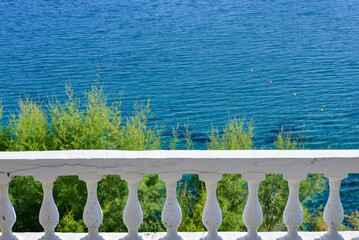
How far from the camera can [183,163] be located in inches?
85.0

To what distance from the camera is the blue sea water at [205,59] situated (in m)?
13.3

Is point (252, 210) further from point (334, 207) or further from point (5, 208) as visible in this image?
point (5, 208)

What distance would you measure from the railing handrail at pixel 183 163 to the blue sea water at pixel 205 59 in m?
7.13

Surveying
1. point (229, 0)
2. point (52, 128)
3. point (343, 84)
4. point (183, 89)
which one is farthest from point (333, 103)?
point (229, 0)

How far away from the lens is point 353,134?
12.4m

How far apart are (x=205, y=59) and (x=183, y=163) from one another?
610 inches

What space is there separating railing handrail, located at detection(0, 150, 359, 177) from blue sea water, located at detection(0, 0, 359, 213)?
23.4 ft

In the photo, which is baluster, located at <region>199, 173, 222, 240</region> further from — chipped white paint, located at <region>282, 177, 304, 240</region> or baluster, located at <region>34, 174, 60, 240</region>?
baluster, located at <region>34, 174, 60, 240</region>

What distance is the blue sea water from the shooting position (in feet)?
43.7

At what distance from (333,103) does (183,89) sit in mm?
4042

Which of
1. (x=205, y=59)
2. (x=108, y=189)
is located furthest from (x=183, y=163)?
(x=205, y=59)

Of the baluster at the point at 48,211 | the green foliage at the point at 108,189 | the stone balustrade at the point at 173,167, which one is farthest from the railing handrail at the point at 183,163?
the green foliage at the point at 108,189

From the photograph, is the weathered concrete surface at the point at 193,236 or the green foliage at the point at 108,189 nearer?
the weathered concrete surface at the point at 193,236

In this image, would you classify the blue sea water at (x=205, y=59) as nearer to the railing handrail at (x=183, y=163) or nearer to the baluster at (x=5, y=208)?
the railing handrail at (x=183, y=163)
